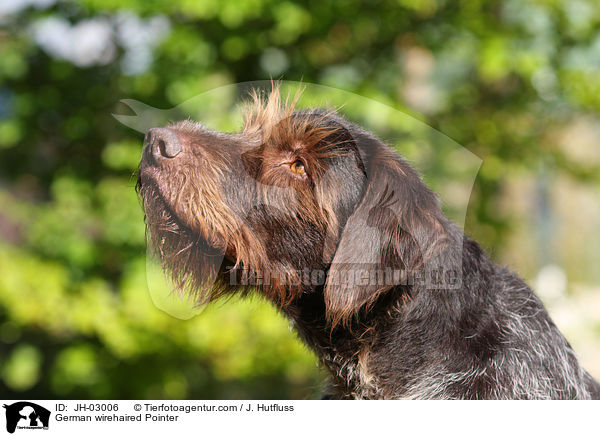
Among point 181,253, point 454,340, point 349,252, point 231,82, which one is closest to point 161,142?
point 181,253

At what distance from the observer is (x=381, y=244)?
71.3 inches

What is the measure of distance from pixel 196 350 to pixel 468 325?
2114 mm

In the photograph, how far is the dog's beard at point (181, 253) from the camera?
72.5 inches

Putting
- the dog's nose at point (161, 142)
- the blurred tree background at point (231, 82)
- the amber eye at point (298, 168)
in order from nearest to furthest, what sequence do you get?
the dog's nose at point (161, 142), the amber eye at point (298, 168), the blurred tree background at point (231, 82)

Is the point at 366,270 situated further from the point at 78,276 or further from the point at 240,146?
the point at 78,276

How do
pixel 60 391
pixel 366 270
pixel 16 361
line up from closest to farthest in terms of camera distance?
Result: pixel 366 270, pixel 60 391, pixel 16 361

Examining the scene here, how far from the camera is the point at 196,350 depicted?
3588 millimetres

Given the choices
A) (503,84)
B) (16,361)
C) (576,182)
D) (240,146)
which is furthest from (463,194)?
(16,361)

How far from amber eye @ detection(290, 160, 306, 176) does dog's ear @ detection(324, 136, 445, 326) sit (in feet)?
0.78
